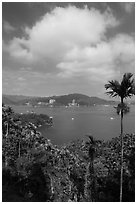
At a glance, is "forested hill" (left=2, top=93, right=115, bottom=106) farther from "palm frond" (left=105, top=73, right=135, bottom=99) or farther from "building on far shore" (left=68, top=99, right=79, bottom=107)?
"palm frond" (left=105, top=73, right=135, bottom=99)

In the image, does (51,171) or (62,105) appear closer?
(51,171)

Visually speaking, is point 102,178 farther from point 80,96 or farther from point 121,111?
point 80,96

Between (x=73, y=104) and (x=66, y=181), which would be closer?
(x=66, y=181)

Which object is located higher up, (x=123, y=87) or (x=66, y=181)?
(x=123, y=87)

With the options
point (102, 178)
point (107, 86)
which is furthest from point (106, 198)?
point (107, 86)

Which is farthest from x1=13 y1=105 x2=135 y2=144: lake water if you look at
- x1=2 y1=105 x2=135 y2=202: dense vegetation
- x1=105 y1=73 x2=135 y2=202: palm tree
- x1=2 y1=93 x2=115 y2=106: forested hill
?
x1=2 y1=93 x2=115 y2=106: forested hill

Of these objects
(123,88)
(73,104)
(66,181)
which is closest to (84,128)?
(66,181)

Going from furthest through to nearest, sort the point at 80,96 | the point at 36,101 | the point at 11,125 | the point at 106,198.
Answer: the point at 36,101, the point at 80,96, the point at 11,125, the point at 106,198

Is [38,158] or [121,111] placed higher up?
[121,111]

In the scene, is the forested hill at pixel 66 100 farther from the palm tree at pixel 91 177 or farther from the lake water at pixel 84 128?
the palm tree at pixel 91 177

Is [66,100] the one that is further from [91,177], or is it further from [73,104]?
[91,177]

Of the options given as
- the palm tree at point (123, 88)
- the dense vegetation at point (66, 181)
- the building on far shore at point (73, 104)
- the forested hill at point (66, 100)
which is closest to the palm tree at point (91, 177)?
the dense vegetation at point (66, 181)
